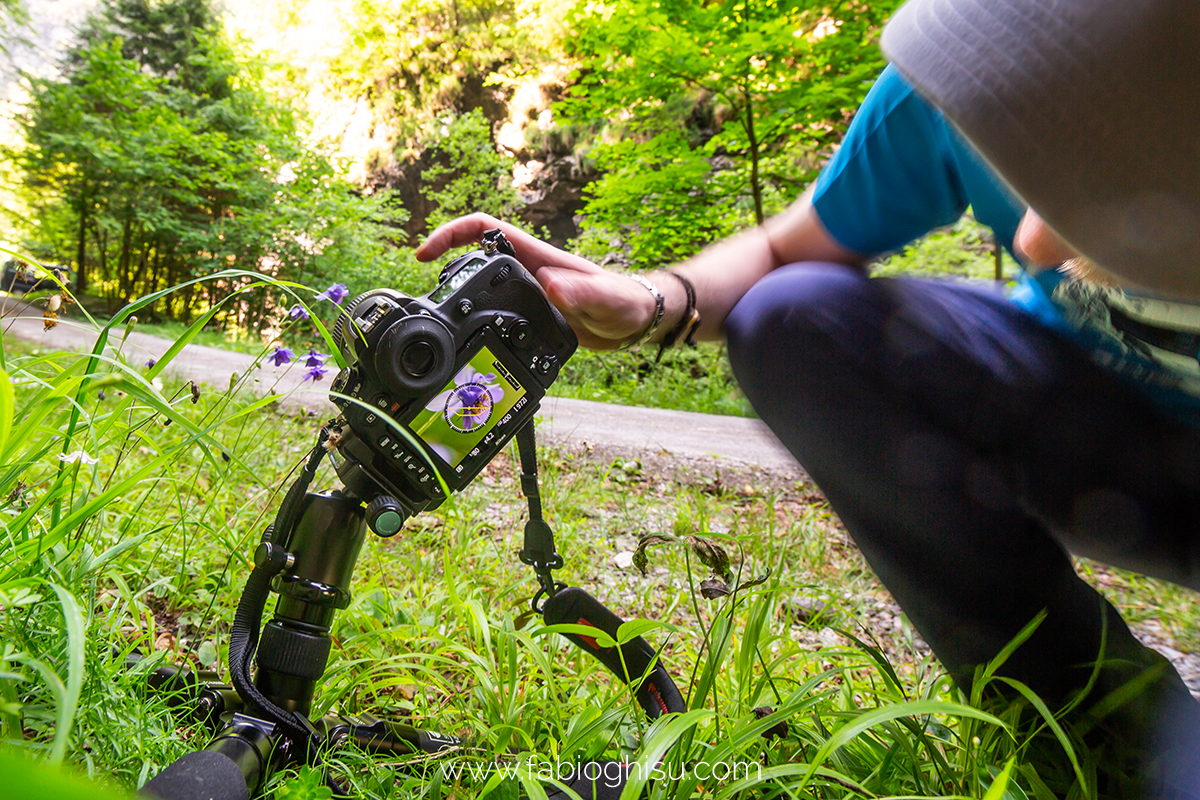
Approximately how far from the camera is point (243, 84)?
10.1 metres

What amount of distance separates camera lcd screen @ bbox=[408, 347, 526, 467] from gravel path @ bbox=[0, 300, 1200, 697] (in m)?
0.89

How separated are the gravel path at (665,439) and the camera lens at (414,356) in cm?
95

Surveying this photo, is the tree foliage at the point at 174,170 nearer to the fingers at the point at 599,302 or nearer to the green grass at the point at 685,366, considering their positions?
the green grass at the point at 685,366

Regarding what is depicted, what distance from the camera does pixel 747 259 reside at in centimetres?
90

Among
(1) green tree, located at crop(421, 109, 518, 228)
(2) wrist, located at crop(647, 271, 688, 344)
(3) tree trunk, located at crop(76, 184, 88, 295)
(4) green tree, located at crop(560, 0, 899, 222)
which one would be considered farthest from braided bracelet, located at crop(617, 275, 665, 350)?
(3) tree trunk, located at crop(76, 184, 88, 295)

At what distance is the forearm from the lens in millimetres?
831

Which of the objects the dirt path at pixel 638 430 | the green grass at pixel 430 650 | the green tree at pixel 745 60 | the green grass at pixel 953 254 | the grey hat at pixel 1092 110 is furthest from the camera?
the green grass at pixel 953 254

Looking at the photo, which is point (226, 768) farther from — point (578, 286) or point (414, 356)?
point (578, 286)

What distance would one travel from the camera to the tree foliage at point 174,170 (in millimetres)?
8617

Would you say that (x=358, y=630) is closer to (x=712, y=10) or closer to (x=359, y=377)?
(x=359, y=377)

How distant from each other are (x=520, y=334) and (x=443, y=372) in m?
0.10

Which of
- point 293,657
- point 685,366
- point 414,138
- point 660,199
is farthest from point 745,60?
point 414,138

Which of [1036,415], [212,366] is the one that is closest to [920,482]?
[1036,415]

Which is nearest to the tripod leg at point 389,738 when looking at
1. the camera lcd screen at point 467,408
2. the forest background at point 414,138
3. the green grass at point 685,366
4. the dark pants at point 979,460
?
the camera lcd screen at point 467,408
